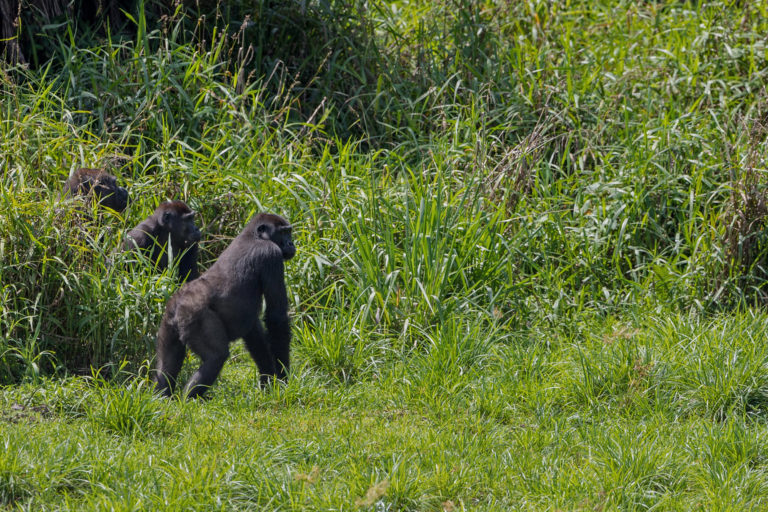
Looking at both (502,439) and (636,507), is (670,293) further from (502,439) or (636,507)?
(636,507)

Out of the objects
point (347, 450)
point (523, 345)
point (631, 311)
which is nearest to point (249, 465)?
point (347, 450)

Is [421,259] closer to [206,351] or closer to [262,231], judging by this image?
[262,231]

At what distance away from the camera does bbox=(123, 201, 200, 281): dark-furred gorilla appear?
6.14 metres

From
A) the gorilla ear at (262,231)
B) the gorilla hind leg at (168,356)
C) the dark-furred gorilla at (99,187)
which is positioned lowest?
the gorilla hind leg at (168,356)

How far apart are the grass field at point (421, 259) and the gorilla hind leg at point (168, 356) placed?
12 centimetres

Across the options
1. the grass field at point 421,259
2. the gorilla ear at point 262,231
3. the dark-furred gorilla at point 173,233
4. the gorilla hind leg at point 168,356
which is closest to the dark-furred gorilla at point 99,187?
the grass field at point 421,259

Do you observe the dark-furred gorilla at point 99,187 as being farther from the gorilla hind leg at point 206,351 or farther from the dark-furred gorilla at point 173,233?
the gorilla hind leg at point 206,351

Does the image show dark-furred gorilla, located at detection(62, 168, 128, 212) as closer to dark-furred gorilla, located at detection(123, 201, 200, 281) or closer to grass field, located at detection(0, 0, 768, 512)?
grass field, located at detection(0, 0, 768, 512)

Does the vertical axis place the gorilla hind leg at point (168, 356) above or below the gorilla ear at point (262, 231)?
below

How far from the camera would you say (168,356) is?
520cm

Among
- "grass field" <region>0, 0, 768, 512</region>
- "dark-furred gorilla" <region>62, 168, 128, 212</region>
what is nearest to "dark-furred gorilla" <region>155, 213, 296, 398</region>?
"grass field" <region>0, 0, 768, 512</region>

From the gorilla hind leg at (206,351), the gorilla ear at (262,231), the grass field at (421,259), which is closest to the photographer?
the grass field at (421,259)

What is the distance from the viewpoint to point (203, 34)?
8.30m

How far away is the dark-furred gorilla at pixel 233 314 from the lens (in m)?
5.09
